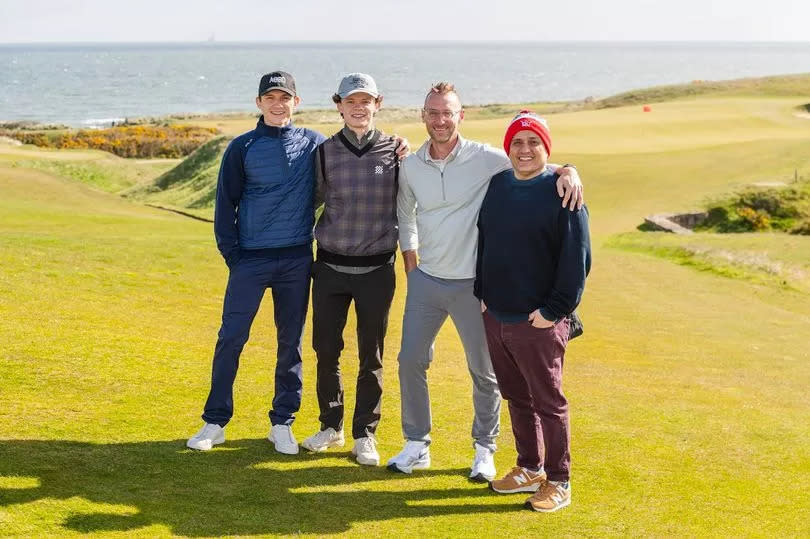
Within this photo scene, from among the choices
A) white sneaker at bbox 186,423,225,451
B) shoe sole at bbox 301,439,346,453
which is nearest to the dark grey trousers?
shoe sole at bbox 301,439,346,453

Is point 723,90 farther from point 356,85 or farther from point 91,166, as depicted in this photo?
point 356,85

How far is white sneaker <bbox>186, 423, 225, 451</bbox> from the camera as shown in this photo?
284 inches

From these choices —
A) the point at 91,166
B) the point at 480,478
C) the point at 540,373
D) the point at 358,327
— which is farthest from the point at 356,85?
the point at 91,166

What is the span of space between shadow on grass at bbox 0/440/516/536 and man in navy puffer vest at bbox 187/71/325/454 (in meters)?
0.39

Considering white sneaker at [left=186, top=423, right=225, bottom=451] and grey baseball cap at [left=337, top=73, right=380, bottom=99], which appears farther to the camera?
white sneaker at [left=186, top=423, right=225, bottom=451]

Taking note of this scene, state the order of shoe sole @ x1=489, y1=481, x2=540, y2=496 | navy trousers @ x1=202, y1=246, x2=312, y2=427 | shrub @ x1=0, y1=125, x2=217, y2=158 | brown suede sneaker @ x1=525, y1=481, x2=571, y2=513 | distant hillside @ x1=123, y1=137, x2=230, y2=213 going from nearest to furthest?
brown suede sneaker @ x1=525, y1=481, x2=571, y2=513 → shoe sole @ x1=489, y1=481, x2=540, y2=496 → navy trousers @ x1=202, y1=246, x2=312, y2=427 → distant hillside @ x1=123, y1=137, x2=230, y2=213 → shrub @ x1=0, y1=125, x2=217, y2=158

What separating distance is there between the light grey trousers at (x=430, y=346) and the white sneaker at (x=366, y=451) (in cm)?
28

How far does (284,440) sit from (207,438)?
1.89 ft

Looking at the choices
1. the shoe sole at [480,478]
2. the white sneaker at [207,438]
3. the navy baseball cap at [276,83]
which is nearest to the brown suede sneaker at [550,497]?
the shoe sole at [480,478]

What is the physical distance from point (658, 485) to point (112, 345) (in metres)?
5.75

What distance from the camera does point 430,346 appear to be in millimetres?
7281

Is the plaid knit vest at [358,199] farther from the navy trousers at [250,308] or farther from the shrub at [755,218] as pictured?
the shrub at [755,218]

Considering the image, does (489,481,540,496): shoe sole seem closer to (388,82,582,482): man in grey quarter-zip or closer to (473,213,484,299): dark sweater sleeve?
(388,82,582,482): man in grey quarter-zip

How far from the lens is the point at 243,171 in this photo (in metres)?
7.44
